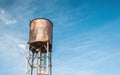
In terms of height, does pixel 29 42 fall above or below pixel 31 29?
below

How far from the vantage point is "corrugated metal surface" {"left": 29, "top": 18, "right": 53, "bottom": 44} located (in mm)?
25547

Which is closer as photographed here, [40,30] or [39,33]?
[39,33]

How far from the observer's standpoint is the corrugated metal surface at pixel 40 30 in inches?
1006

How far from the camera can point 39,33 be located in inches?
1016

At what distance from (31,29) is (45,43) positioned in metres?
2.63

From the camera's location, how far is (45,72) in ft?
78.4

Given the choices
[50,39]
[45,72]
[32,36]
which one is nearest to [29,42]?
[32,36]

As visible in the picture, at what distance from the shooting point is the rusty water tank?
25.5m

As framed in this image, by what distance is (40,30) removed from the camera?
2597 cm

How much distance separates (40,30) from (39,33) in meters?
0.41

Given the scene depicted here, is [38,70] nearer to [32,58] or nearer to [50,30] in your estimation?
[32,58]

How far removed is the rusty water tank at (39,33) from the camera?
83.7 ft

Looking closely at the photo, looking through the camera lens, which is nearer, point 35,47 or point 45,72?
point 45,72

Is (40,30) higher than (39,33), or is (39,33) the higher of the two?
(40,30)
